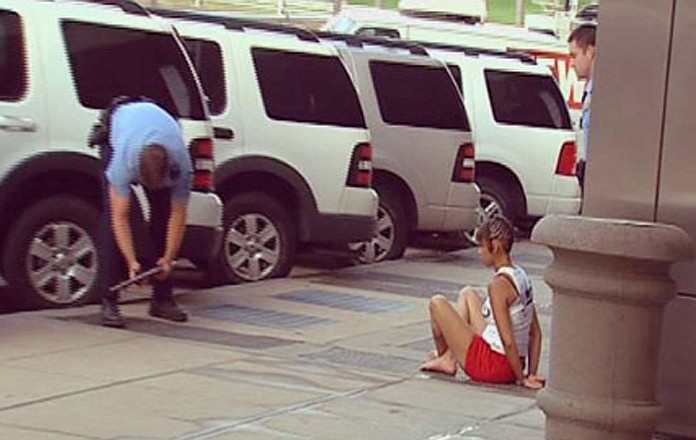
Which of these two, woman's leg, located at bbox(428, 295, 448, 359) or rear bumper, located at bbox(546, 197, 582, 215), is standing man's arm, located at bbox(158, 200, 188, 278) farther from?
rear bumper, located at bbox(546, 197, 582, 215)

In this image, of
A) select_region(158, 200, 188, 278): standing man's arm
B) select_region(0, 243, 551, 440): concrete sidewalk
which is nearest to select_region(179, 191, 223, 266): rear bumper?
select_region(0, 243, 551, 440): concrete sidewalk

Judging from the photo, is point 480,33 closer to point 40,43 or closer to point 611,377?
point 40,43

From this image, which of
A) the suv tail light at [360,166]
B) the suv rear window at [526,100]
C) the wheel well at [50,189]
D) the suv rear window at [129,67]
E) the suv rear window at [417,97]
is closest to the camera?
the wheel well at [50,189]

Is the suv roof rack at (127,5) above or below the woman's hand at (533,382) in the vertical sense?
above

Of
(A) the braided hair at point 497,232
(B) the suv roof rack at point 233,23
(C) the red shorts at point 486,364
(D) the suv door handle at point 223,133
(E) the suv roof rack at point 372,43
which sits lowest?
(C) the red shorts at point 486,364

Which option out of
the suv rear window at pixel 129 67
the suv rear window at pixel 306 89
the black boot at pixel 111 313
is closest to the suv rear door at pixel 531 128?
the suv rear window at pixel 306 89

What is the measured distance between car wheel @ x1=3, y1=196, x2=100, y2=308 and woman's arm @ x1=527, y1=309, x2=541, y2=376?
3.17 meters

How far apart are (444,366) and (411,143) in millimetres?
6170

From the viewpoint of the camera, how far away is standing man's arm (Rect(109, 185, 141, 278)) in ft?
32.1

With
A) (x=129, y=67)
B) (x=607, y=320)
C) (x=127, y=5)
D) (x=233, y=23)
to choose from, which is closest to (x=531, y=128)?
(x=233, y=23)

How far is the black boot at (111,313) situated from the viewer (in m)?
9.92

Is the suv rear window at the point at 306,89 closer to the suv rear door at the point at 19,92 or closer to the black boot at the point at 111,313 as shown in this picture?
the suv rear door at the point at 19,92

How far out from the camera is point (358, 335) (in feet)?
34.2

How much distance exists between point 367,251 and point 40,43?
17.0ft
